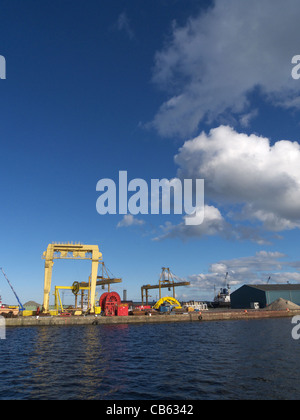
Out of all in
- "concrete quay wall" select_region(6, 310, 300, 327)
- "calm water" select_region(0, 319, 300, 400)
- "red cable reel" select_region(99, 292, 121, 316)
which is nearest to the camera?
"calm water" select_region(0, 319, 300, 400)

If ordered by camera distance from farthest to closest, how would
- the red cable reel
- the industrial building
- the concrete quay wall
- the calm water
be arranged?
the industrial building → the red cable reel → the concrete quay wall → the calm water

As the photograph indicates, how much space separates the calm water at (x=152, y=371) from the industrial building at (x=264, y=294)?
67.4 meters

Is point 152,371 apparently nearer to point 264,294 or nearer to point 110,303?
point 110,303

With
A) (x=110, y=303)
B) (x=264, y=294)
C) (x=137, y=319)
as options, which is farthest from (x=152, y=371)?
(x=264, y=294)

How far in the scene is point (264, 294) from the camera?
9456 cm

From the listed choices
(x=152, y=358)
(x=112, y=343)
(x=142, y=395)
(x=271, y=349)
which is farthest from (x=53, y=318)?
(x=142, y=395)

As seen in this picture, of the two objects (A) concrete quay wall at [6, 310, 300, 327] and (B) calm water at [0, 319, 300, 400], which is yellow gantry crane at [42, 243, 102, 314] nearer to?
(A) concrete quay wall at [6, 310, 300, 327]

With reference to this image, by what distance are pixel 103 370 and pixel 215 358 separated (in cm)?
981

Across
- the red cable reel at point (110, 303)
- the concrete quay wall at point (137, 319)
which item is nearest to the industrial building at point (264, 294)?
the concrete quay wall at point (137, 319)

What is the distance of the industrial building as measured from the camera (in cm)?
9419

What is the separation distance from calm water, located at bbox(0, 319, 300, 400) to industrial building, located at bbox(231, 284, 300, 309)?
67.4 metres

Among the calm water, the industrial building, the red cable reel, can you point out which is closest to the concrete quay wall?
the red cable reel

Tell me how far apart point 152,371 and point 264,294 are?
277 ft
